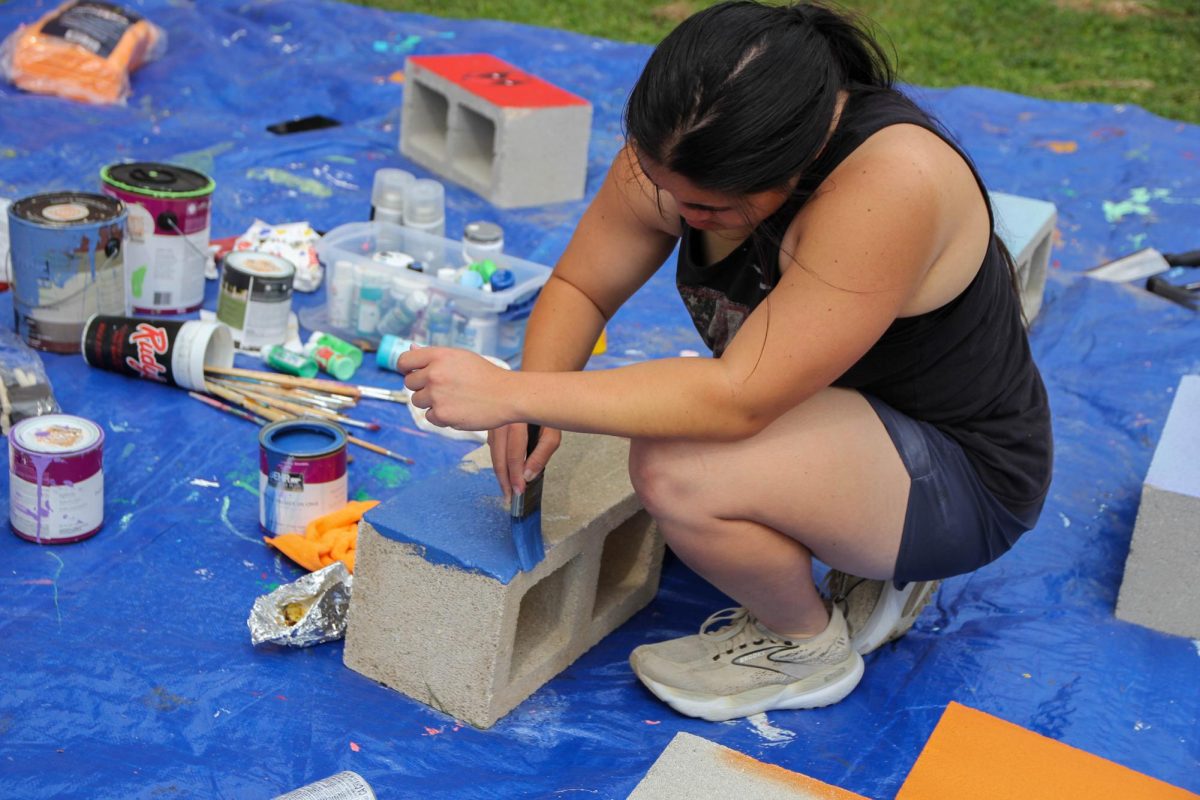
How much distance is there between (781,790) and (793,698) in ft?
0.85

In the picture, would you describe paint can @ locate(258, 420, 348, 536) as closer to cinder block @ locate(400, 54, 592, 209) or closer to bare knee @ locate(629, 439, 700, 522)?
Answer: bare knee @ locate(629, 439, 700, 522)

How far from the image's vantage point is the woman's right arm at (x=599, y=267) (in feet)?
6.19

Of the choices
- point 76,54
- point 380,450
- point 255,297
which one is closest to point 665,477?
point 380,450

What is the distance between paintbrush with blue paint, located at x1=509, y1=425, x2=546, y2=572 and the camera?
1.80 meters

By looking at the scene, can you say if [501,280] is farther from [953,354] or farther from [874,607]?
[953,354]

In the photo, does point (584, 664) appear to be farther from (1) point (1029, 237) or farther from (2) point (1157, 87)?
(2) point (1157, 87)

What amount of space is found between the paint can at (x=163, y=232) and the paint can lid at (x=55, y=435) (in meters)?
0.82

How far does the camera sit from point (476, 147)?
415 centimetres

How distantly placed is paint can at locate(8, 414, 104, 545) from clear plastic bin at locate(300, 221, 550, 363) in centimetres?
90

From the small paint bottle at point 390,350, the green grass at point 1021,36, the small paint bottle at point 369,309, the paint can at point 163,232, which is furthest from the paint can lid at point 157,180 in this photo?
the green grass at point 1021,36

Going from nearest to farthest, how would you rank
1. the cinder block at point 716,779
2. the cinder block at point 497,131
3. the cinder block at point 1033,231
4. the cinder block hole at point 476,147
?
the cinder block at point 716,779, the cinder block at point 1033,231, the cinder block at point 497,131, the cinder block hole at point 476,147

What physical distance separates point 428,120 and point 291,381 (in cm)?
179

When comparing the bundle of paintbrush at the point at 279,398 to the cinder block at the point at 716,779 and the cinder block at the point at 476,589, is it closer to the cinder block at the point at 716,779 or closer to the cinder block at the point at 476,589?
the cinder block at the point at 476,589

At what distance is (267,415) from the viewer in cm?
262
